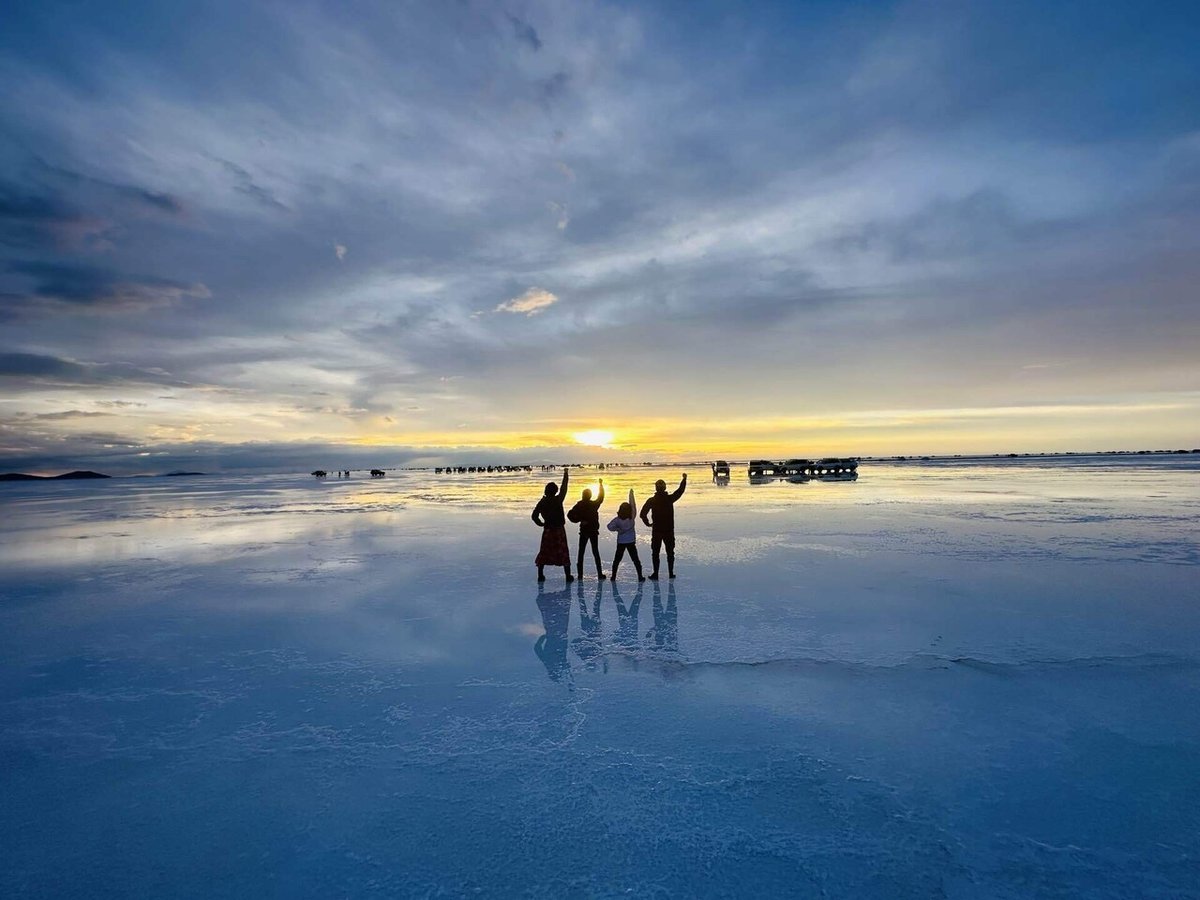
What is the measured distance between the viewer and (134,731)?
5.33 meters

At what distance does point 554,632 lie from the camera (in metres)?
8.04

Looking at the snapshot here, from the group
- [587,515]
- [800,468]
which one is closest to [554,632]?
[587,515]

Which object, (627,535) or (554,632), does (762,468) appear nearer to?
(627,535)

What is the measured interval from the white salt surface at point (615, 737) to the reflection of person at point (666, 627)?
6cm

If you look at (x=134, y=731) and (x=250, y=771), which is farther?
(x=134, y=731)

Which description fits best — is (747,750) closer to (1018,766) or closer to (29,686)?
(1018,766)

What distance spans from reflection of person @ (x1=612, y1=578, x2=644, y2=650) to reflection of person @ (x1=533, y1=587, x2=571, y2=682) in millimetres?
710

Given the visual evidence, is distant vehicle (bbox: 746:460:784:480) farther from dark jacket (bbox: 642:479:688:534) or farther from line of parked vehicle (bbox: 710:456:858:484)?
dark jacket (bbox: 642:479:688:534)

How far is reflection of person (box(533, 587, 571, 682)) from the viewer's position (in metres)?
6.66

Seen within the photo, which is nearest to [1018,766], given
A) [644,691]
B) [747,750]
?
[747,750]

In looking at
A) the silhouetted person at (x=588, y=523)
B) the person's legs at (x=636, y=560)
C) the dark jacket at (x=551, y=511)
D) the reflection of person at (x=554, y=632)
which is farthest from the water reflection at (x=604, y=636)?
the dark jacket at (x=551, y=511)

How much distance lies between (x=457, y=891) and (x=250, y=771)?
7.41ft

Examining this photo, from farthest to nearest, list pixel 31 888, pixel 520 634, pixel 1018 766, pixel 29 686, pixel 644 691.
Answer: pixel 520 634, pixel 29 686, pixel 644 691, pixel 1018 766, pixel 31 888

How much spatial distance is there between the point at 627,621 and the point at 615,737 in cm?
353
